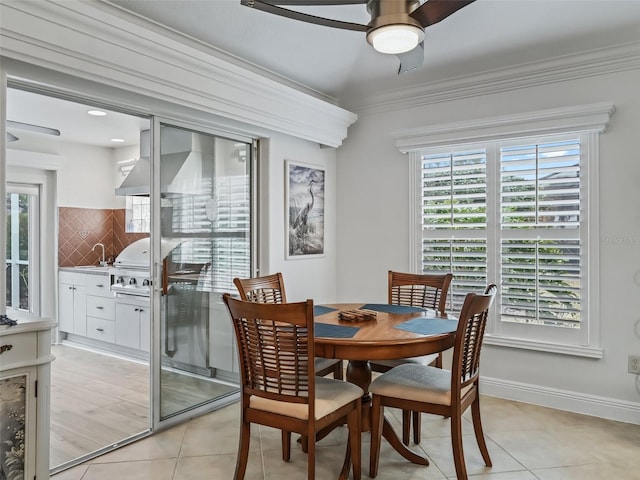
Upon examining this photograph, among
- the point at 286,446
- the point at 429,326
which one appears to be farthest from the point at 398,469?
the point at 429,326

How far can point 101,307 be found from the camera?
16.8 ft

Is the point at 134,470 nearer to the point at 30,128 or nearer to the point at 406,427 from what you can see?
the point at 406,427

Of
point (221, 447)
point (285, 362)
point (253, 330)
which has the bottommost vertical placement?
point (221, 447)

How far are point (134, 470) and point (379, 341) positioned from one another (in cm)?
155

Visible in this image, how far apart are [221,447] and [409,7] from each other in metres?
2.60

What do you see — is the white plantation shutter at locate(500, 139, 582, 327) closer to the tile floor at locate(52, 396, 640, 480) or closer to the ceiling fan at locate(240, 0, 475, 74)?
the tile floor at locate(52, 396, 640, 480)

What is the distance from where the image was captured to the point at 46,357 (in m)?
2.09

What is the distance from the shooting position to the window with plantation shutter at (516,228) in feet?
11.0

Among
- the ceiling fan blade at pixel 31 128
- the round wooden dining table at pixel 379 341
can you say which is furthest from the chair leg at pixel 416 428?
the ceiling fan blade at pixel 31 128

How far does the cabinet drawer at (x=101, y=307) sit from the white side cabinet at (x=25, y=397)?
301cm

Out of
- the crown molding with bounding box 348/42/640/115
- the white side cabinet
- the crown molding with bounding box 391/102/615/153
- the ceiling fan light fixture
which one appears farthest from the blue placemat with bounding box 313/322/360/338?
the crown molding with bounding box 348/42/640/115

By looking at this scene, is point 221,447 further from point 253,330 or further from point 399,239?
point 399,239

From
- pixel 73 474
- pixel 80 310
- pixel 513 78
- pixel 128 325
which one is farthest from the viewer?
pixel 80 310

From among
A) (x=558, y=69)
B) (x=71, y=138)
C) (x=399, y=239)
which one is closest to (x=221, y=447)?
(x=399, y=239)
